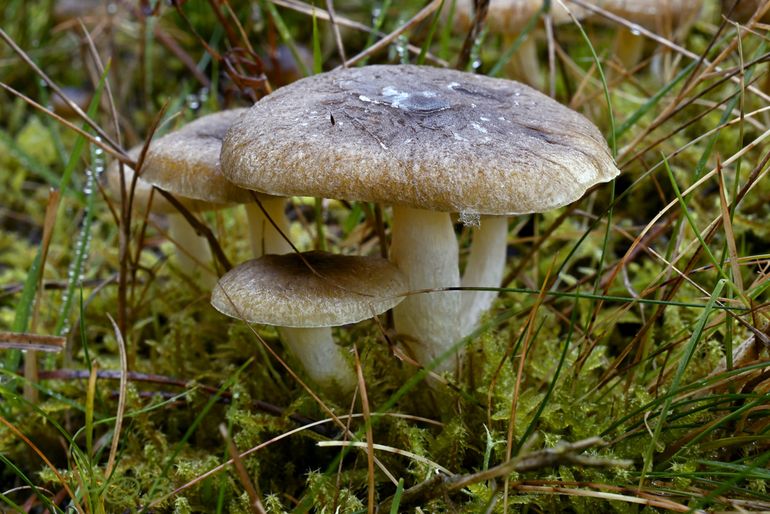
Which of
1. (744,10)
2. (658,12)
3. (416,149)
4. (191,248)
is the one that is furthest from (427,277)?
(744,10)

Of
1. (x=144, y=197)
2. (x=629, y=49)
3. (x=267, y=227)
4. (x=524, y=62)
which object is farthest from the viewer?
(x=629, y=49)

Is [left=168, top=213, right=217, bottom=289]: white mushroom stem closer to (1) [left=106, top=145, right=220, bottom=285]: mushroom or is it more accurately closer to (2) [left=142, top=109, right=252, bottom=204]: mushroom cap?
(1) [left=106, top=145, right=220, bottom=285]: mushroom

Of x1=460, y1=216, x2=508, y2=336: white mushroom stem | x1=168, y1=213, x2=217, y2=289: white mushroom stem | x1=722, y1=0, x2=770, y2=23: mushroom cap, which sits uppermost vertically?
x1=722, y1=0, x2=770, y2=23: mushroom cap

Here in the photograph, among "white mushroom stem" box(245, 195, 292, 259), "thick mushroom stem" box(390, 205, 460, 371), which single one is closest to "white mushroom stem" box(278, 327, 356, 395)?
"thick mushroom stem" box(390, 205, 460, 371)

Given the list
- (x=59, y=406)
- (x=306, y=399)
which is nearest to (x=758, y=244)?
(x=306, y=399)

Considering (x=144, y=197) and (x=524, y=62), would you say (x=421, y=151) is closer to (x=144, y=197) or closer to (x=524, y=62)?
(x=144, y=197)

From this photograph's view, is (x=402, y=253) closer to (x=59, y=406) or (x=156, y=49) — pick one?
(x=59, y=406)
